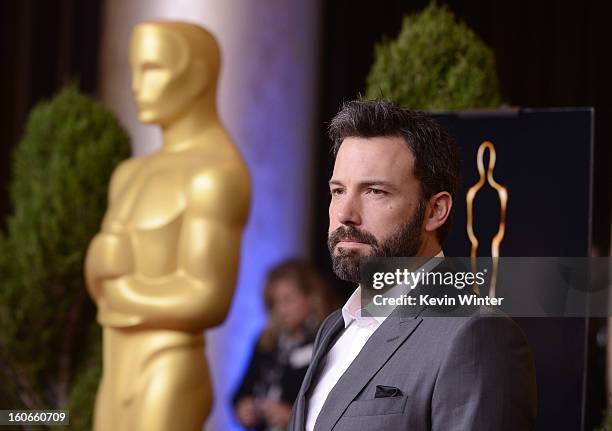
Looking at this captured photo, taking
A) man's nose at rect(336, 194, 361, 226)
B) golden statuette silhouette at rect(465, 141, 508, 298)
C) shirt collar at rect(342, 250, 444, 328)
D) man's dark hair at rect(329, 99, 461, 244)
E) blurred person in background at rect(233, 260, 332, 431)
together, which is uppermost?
man's dark hair at rect(329, 99, 461, 244)

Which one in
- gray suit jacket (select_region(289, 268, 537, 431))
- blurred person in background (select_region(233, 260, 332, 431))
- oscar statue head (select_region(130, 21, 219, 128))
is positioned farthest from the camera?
blurred person in background (select_region(233, 260, 332, 431))

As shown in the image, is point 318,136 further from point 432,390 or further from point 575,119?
point 432,390

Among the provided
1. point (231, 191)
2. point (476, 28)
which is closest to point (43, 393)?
point (231, 191)

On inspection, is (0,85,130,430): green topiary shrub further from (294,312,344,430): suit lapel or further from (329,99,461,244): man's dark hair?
(329,99,461,244): man's dark hair

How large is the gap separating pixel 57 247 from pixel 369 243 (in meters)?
2.84

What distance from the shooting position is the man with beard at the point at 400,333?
1.30 metres

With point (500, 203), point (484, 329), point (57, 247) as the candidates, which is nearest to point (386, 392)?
point (484, 329)

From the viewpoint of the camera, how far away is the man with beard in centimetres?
130

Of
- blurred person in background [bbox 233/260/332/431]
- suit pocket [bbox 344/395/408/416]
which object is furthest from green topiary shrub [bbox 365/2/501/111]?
blurred person in background [bbox 233/260/332/431]

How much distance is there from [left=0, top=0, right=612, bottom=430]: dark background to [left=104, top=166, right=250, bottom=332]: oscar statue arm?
55cm

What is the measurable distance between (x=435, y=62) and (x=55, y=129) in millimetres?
2111

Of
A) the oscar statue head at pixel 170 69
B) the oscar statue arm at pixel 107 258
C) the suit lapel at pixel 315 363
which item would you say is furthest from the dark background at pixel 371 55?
the suit lapel at pixel 315 363

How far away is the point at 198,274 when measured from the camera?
318 cm

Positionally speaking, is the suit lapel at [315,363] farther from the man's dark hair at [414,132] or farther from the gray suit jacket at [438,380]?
the man's dark hair at [414,132]
